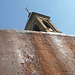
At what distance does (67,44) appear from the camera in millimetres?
1572

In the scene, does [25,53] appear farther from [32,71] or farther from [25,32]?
[25,32]

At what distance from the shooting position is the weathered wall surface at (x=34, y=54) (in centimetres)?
105

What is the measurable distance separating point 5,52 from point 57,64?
63 centimetres

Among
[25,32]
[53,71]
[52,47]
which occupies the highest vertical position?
[25,32]

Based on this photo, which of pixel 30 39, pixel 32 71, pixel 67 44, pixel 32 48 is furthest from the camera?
A: pixel 67 44

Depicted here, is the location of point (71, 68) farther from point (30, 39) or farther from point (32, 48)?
point (30, 39)

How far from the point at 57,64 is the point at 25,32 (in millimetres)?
654

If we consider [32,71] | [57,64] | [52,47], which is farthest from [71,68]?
[32,71]

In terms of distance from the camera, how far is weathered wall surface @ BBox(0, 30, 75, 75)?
105 centimetres

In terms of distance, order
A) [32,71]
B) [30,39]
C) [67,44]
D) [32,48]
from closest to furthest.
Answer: [32,71] < [32,48] < [30,39] < [67,44]

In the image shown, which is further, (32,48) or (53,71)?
(32,48)

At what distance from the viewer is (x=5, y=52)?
1136mm

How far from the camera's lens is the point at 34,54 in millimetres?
1242

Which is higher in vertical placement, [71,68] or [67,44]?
[67,44]
